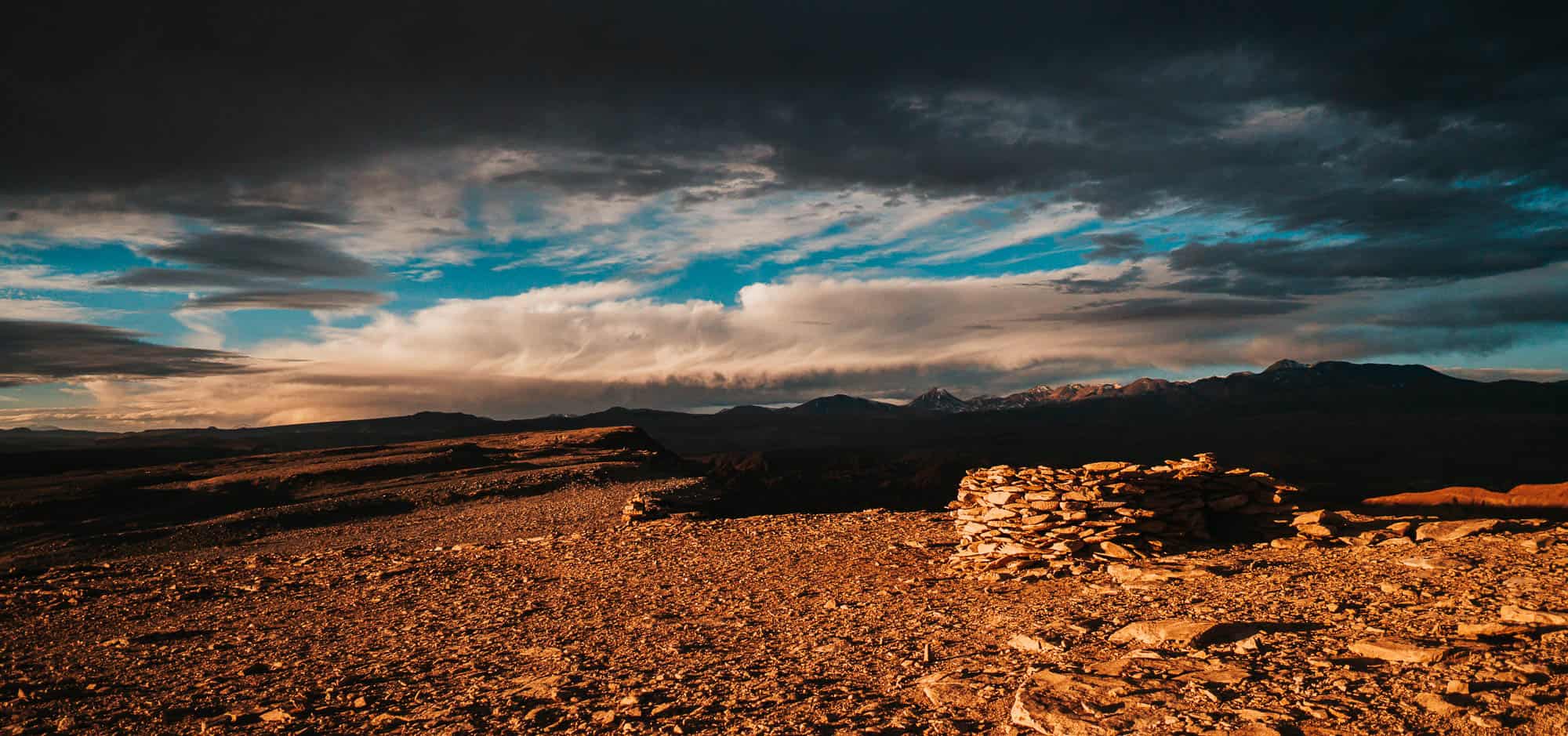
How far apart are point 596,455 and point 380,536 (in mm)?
21021

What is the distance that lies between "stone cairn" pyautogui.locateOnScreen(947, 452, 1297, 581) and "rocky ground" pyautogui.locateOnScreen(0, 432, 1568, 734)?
0.51 m

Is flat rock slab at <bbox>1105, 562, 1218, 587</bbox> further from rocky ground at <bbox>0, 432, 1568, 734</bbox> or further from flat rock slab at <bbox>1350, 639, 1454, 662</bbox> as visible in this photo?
flat rock slab at <bbox>1350, 639, 1454, 662</bbox>

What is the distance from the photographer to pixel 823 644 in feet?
25.6

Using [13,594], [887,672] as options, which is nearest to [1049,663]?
[887,672]

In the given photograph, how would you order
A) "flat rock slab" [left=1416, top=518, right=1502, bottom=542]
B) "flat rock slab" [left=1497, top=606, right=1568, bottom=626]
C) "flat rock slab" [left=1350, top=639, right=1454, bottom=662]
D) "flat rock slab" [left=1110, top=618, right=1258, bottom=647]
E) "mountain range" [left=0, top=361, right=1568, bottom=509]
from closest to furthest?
"flat rock slab" [left=1350, top=639, right=1454, bottom=662] → "flat rock slab" [left=1497, top=606, right=1568, bottom=626] → "flat rock slab" [left=1110, top=618, right=1258, bottom=647] → "flat rock slab" [left=1416, top=518, right=1502, bottom=542] → "mountain range" [left=0, top=361, right=1568, bottom=509]

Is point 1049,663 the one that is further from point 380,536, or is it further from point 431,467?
point 431,467

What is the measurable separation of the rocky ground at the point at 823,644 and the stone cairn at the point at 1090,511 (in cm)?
51

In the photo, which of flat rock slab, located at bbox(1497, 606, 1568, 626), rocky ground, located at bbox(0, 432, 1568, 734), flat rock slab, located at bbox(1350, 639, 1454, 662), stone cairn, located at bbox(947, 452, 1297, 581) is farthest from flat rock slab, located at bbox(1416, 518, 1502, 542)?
flat rock slab, located at bbox(1350, 639, 1454, 662)

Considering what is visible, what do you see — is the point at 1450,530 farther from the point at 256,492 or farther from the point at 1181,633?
the point at 256,492

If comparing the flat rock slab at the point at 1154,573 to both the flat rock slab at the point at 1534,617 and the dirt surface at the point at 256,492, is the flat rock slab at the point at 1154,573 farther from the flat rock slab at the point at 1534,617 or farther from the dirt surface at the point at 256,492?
the dirt surface at the point at 256,492

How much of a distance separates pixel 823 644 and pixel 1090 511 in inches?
202

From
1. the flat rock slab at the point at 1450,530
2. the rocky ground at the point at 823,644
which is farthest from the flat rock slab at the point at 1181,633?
Answer: the flat rock slab at the point at 1450,530

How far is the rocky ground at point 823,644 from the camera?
550 centimetres

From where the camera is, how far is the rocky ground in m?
5.50
